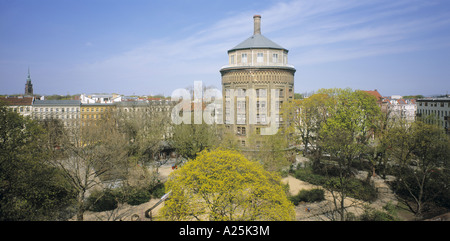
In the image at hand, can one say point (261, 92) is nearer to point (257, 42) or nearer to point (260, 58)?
point (260, 58)

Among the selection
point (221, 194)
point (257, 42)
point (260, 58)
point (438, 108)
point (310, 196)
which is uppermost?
point (257, 42)

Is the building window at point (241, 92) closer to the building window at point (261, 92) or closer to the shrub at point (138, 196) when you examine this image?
the building window at point (261, 92)

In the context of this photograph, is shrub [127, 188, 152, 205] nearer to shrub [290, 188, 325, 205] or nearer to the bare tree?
the bare tree

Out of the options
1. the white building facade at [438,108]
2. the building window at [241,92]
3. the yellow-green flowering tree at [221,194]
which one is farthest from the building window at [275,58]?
the yellow-green flowering tree at [221,194]

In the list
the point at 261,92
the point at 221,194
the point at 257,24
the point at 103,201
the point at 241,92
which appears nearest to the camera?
the point at 221,194

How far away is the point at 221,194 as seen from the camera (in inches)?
626

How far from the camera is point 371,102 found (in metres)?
35.5

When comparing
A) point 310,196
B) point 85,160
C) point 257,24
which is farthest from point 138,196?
point 257,24

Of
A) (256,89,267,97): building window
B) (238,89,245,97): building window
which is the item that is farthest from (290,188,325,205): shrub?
(238,89,245,97): building window

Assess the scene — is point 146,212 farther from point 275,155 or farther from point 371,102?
point 371,102

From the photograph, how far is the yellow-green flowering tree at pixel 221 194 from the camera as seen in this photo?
1577 centimetres

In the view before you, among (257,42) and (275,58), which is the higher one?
(257,42)
